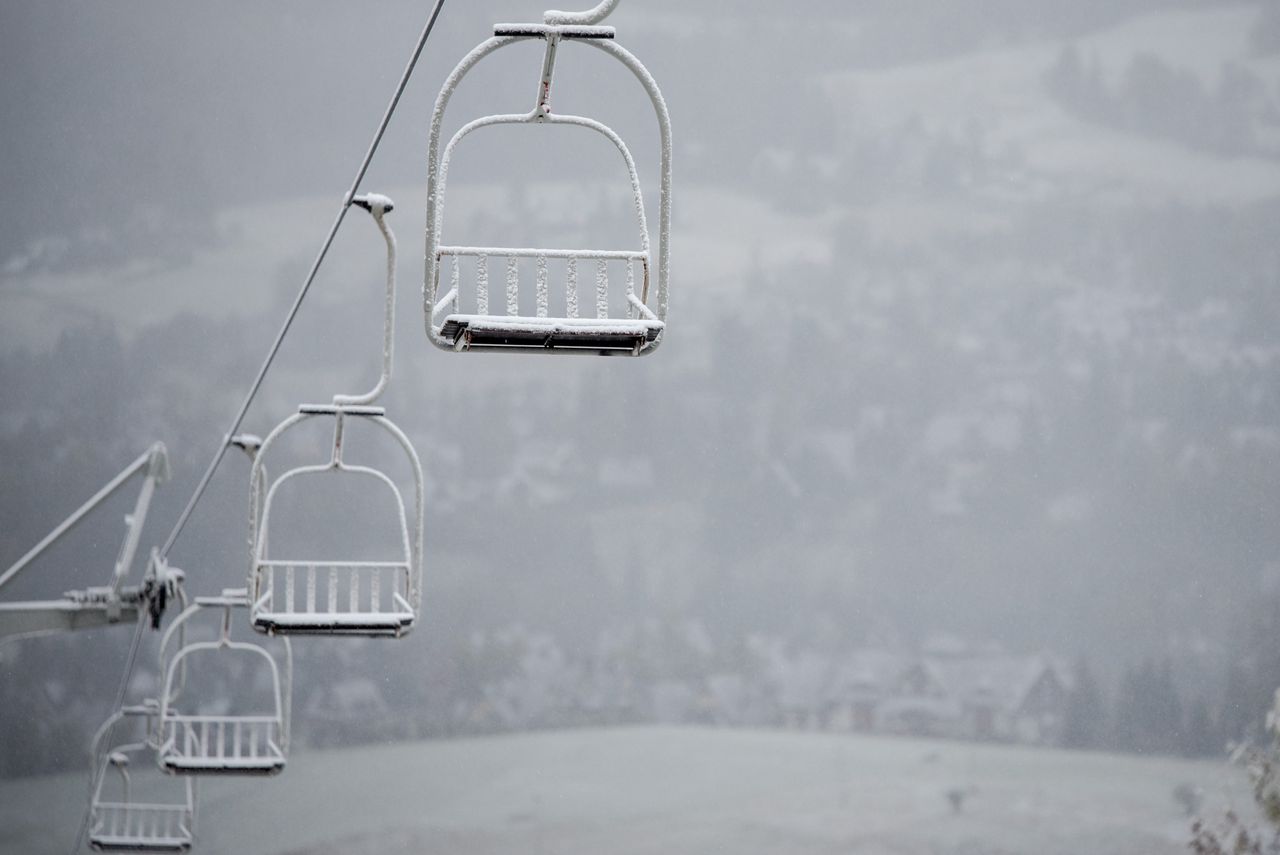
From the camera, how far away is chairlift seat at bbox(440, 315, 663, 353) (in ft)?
6.37

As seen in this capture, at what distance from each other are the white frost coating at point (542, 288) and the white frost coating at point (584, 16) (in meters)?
0.32

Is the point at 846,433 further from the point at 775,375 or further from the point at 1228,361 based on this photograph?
the point at 1228,361

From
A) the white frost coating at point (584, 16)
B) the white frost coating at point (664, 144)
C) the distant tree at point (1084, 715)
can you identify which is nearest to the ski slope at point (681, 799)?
the distant tree at point (1084, 715)

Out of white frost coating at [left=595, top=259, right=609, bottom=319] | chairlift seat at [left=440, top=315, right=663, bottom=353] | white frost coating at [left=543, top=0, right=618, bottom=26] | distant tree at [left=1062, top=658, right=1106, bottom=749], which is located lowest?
chairlift seat at [left=440, top=315, right=663, bottom=353]

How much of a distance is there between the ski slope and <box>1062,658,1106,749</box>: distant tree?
12.8 inches

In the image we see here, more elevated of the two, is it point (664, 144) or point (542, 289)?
point (664, 144)

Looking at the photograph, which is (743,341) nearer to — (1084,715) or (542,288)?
(1084,715)

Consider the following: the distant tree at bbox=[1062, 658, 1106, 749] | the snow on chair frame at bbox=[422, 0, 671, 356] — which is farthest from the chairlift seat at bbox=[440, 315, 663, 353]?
the distant tree at bbox=[1062, 658, 1106, 749]

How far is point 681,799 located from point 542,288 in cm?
2083

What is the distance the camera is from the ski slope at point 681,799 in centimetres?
2177

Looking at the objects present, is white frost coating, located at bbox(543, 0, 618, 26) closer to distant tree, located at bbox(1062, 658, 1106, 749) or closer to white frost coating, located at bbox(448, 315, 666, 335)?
white frost coating, located at bbox(448, 315, 666, 335)

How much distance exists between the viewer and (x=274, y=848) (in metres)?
22.0

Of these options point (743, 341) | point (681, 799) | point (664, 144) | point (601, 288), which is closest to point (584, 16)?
point (664, 144)

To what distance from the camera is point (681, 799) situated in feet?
72.7
